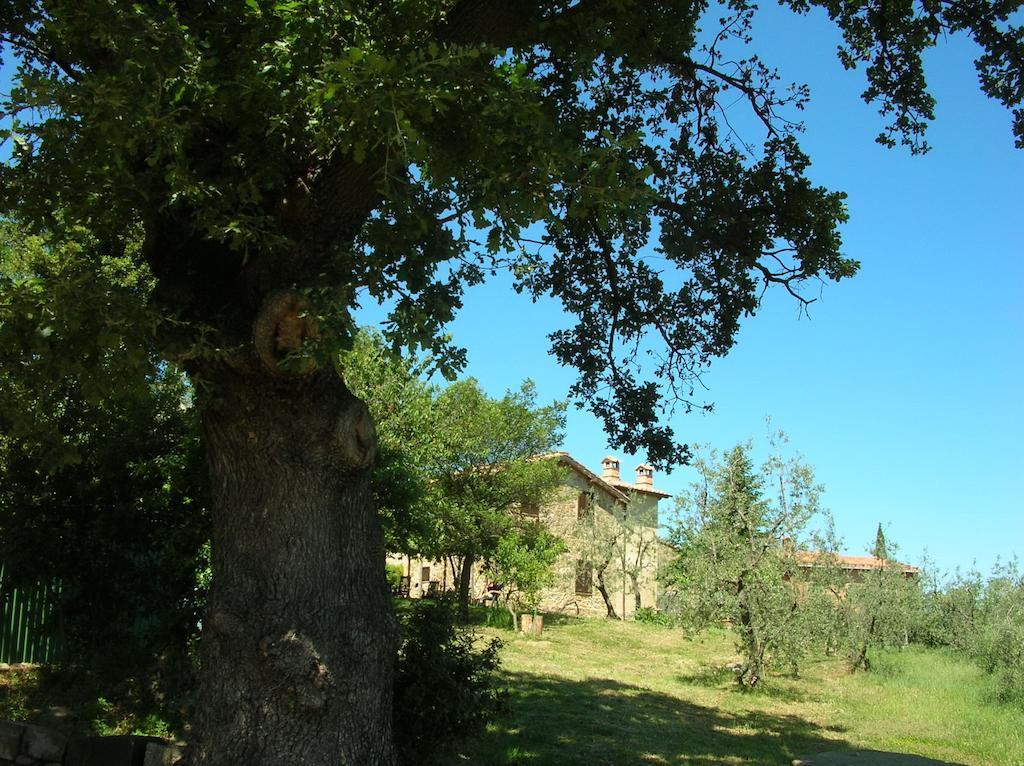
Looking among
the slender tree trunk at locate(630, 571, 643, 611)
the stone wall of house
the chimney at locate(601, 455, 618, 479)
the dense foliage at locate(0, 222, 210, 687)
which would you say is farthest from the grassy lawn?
the chimney at locate(601, 455, 618, 479)

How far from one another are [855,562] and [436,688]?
16962 mm

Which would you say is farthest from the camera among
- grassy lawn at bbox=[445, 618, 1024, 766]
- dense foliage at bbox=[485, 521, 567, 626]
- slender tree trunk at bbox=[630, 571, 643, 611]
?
slender tree trunk at bbox=[630, 571, 643, 611]

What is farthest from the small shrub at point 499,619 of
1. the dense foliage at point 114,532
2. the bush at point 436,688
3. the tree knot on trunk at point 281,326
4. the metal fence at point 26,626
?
the tree knot on trunk at point 281,326

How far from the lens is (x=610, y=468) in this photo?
38656mm

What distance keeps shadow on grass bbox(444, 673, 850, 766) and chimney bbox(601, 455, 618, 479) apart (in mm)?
25020

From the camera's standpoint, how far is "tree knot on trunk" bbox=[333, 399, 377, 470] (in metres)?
5.27

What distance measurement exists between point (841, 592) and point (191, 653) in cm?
1424

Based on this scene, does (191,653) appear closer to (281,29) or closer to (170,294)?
(170,294)

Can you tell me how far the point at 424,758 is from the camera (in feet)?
19.7

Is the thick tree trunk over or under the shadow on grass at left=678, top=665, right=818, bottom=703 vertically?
over

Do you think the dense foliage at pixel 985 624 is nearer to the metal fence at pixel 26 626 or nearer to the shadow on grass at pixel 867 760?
the shadow on grass at pixel 867 760

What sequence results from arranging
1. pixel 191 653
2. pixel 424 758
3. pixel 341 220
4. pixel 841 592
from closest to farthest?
1. pixel 341 220
2. pixel 424 758
3. pixel 191 653
4. pixel 841 592

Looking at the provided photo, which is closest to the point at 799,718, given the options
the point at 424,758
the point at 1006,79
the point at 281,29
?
the point at 424,758

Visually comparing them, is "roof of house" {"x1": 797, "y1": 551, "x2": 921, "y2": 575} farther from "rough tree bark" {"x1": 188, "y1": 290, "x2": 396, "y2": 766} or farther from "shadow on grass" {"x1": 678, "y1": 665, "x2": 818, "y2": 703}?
"rough tree bark" {"x1": 188, "y1": 290, "x2": 396, "y2": 766}
